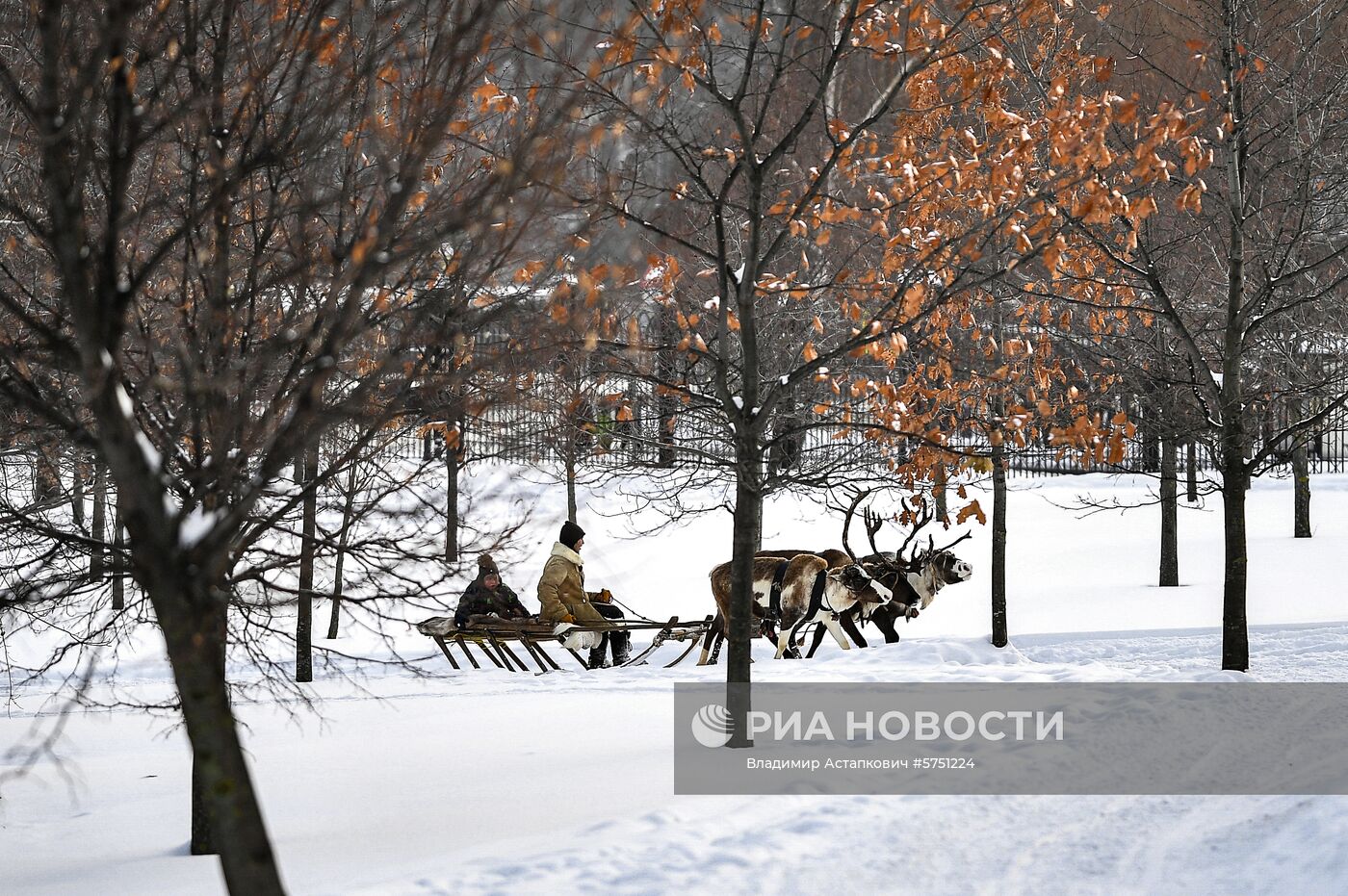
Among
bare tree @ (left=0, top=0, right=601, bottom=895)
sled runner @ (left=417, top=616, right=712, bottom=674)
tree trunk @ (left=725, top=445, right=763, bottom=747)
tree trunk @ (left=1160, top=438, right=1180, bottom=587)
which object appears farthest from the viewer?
tree trunk @ (left=1160, top=438, right=1180, bottom=587)

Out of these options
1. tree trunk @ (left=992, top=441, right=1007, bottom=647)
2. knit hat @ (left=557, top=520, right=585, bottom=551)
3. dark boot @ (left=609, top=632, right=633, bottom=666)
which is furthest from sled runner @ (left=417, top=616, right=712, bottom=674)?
tree trunk @ (left=992, top=441, right=1007, bottom=647)

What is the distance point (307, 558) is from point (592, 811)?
2.08 meters

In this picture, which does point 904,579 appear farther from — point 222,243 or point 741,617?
point 222,243

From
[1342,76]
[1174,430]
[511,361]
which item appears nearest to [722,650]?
[1174,430]

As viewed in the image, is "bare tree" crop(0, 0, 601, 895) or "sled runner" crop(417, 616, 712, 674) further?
"sled runner" crop(417, 616, 712, 674)

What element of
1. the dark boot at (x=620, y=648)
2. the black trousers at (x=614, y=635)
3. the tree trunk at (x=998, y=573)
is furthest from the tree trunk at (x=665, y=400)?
the tree trunk at (x=998, y=573)

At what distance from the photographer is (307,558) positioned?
602 centimetres

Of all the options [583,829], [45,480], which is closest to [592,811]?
[583,829]

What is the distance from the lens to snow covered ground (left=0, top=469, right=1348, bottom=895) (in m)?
5.75

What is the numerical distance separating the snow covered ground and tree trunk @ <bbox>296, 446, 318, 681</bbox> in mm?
707

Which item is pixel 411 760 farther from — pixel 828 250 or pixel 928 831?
pixel 828 250

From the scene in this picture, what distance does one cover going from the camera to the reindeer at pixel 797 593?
13.0 metres

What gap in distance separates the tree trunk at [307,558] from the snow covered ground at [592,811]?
0.71m

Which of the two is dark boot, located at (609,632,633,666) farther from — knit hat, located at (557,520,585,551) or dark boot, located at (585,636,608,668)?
knit hat, located at (557,520,585,551)
